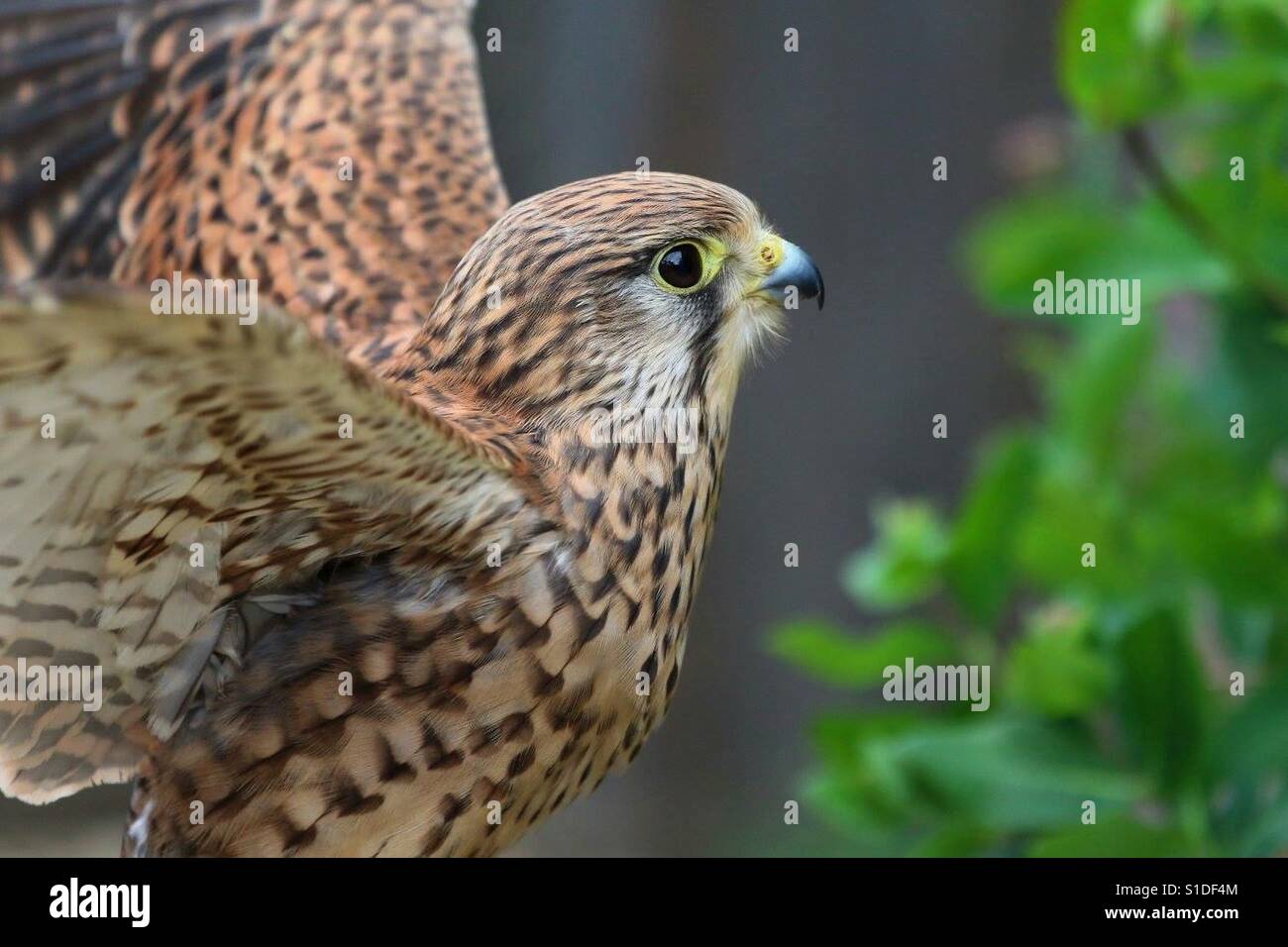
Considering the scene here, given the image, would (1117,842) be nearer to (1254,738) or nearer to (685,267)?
(1254,738)

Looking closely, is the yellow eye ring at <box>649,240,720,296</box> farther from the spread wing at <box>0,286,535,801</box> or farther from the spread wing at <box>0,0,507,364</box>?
the spread wing at <box>0,0,507,364</box>

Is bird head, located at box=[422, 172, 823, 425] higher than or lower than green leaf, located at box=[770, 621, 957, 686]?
higher

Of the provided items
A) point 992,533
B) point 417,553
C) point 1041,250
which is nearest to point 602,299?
point 417,553

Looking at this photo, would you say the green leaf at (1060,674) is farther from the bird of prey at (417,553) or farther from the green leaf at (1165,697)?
the bird of prey at (417,553)

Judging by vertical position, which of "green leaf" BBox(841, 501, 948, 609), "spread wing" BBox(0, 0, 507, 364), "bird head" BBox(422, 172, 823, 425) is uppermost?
"spread wing" BBox(0, 0, 507, 364)

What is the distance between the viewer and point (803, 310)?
5023mm

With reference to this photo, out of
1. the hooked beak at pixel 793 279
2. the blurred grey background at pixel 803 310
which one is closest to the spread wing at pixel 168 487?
the hooked beak at pixel 793 279

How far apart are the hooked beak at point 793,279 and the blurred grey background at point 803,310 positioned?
1.73 metres

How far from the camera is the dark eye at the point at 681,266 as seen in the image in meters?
1.98

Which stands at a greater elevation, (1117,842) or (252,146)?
(252,146)

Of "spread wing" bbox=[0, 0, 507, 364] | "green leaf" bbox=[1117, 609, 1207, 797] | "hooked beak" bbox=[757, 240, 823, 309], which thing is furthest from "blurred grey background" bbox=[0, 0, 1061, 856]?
"green leaf" bbox=[1117, 609, 1207, 797]

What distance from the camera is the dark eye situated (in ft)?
6.51

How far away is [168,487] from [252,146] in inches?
50.9
